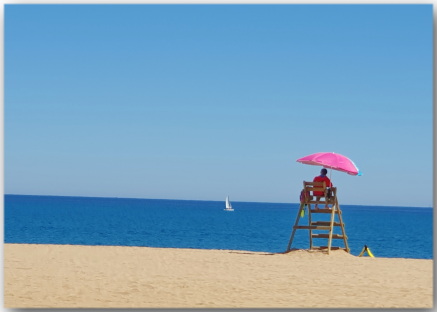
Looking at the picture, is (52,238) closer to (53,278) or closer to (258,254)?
(258,254)

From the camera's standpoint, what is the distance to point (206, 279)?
10180 mm

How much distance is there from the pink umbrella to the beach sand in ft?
4.64

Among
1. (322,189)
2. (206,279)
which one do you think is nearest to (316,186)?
(322,189)

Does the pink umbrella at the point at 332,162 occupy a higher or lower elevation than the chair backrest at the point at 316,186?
higher

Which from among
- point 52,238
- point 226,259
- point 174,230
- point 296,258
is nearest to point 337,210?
point 296,258

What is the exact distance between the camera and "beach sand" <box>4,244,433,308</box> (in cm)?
877

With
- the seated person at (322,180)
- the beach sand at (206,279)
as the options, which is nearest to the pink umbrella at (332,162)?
the seated person at (322,180)

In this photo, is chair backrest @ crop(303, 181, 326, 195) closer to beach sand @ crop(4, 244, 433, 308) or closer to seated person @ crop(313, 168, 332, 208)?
seated person @ crop(313, 168, 332, 208)

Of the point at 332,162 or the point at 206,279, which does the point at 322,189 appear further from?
the point at 206,279

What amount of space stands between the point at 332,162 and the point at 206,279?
4483mm

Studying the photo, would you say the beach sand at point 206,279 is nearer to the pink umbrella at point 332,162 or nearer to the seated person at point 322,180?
the seated person at point 322,180

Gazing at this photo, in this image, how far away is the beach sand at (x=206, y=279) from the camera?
8766 mm

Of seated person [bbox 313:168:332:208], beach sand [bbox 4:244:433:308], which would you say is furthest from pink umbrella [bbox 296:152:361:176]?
beach sand [bbox 4:244:433:308]

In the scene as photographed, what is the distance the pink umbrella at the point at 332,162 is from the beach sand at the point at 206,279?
1415 millimetres
